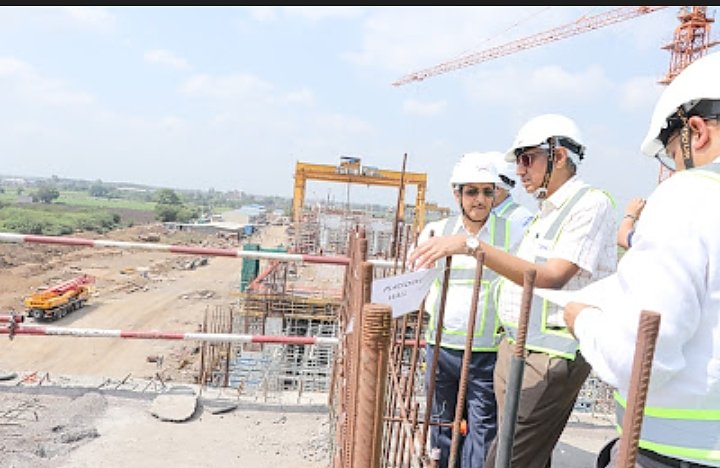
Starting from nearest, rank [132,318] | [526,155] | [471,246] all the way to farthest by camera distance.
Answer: [471,246] → [526,155] → [132,318]

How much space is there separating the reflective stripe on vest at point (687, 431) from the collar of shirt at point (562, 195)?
0.96m

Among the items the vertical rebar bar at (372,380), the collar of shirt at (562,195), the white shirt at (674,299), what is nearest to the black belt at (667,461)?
the white shirt at (674,299)

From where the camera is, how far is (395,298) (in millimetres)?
1495

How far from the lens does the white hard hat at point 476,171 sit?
8.34 feet

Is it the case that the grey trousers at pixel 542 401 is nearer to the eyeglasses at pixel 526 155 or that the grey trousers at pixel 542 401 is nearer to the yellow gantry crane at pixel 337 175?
the eyeglasses at pixel 526 155

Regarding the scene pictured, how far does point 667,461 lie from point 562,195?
111cm

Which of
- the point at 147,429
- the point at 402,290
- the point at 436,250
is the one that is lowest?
the point at 147,429

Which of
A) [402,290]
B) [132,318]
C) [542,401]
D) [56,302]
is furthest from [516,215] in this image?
[132,318]

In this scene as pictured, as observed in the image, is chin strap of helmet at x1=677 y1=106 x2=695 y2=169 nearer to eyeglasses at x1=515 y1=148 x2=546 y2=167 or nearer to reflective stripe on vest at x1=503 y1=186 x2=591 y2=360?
Answer: reflective stripe on vest at x1=503 y1=186 x2=591 y2=360

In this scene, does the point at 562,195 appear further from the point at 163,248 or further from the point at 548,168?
the point at 163,248

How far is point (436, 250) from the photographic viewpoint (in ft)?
5.93

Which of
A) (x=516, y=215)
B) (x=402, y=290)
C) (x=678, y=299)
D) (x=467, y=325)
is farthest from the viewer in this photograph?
(x=516, y=215)

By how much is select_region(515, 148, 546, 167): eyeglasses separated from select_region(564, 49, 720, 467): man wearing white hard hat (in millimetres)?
899

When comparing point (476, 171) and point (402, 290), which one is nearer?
point (402, 290)
